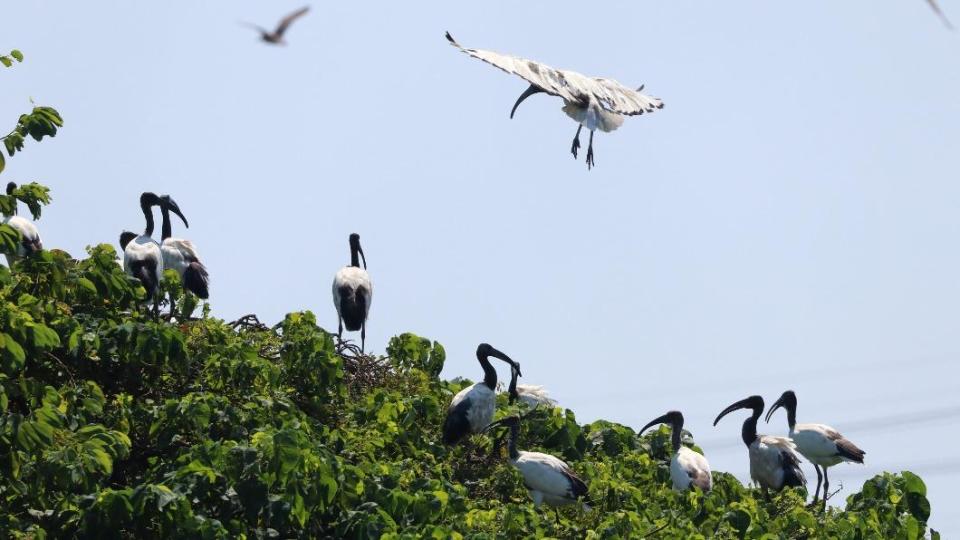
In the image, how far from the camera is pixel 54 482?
1327cm

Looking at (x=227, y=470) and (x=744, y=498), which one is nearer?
(x=227, y=470)

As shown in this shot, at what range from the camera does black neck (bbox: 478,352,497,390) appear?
20.4 metres

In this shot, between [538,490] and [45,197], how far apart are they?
5.54 metres

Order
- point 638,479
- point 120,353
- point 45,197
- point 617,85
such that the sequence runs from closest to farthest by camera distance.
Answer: point 45,197, point 120,353, point 638,479, point 617,85

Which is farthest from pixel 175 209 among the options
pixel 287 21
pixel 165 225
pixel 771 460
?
pixel 287 21

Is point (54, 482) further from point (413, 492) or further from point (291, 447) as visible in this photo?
point (413, 492)

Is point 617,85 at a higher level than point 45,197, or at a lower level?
higher

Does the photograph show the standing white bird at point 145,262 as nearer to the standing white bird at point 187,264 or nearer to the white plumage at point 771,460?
the standing white bird at point 187,264

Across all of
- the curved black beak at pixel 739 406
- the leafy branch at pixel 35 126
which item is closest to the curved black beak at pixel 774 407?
the curved black beak at pixel 739 406

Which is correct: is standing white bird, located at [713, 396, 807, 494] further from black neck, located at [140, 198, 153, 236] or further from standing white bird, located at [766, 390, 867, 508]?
Result: black neck, located at [140, 198, 153, 236]

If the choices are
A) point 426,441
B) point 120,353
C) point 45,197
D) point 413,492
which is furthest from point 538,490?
point 45,197

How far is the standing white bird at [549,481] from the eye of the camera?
17.6 m

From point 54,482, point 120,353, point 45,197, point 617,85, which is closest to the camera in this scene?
point 54,482

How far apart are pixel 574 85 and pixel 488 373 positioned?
323cm
